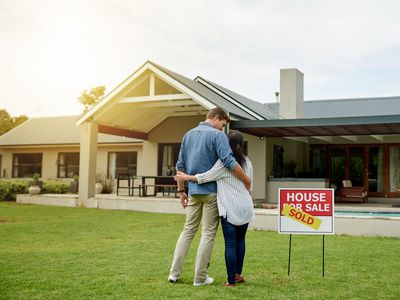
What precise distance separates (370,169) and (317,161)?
2.12 meters

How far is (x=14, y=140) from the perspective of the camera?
25641 millimetres

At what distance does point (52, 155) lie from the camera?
24.8m

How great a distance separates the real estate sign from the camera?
19.4 ft

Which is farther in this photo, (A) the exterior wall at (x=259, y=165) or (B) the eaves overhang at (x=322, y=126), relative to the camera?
(A) the exterior wall at (x=259, y=165)

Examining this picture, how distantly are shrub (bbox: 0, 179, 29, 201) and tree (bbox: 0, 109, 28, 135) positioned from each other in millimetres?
30134

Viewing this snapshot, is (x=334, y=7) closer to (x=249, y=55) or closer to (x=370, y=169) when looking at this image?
(x=249, y=55)

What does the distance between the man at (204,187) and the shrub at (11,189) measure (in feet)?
52.1

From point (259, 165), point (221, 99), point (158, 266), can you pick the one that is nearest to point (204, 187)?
point (158, 266)

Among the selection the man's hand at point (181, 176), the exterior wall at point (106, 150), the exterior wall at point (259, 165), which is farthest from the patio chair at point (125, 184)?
the man's hand at point (181, 176)

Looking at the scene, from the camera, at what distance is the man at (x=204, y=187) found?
505 cm

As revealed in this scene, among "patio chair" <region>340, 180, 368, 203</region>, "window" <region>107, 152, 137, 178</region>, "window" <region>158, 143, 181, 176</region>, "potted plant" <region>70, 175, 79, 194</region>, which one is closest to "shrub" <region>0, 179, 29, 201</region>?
"potted plant" <region>70, 175, 79, 194</region>

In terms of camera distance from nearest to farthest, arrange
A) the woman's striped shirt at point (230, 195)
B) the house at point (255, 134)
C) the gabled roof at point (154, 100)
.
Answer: the woman's striped shirt at point (230, 195) → the gabled roof at point (154, 100) → the house at point (255, 134)

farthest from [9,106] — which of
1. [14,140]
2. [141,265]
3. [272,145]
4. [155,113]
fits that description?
[141,265]

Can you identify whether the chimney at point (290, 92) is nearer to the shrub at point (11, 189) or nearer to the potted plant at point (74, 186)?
the potted plant at point (74, 186)
